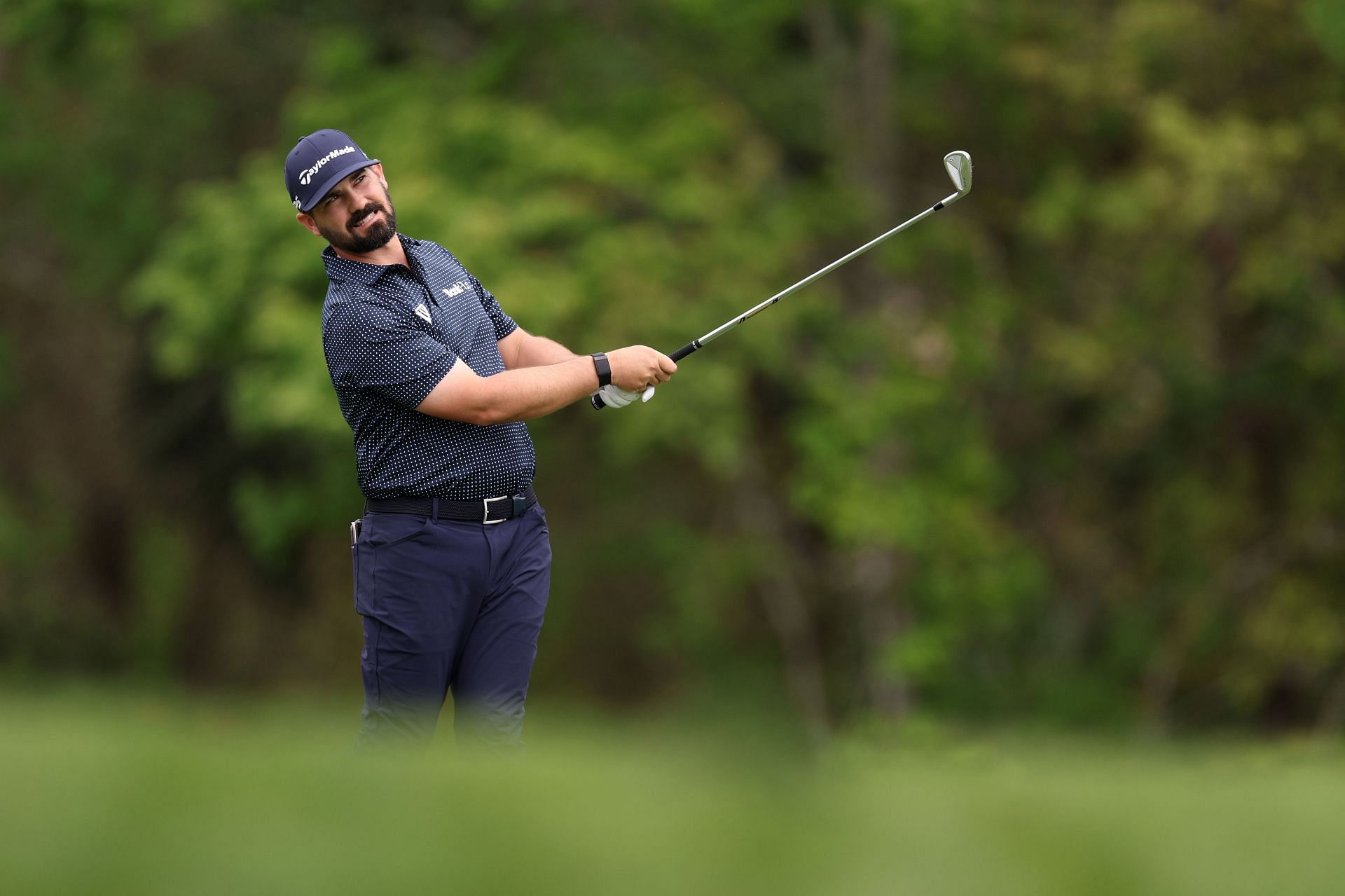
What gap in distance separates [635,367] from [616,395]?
145 mm

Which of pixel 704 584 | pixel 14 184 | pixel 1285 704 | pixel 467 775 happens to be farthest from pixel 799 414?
pixel 467 775

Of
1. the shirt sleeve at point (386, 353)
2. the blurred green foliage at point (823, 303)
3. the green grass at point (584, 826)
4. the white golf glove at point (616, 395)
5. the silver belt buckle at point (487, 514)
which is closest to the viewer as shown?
the green grass at point (584, 826)

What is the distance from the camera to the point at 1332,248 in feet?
44.1

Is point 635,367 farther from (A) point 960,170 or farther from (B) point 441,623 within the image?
(A) point 960,170

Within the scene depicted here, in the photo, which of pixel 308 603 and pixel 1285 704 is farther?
pixel 308 603

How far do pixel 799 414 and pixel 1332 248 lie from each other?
440 cm

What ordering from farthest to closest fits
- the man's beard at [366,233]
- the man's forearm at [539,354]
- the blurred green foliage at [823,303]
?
1. the blurred green foliage at [823,303]
2. the man's forearm at [539,354]
3. the man's beard at [366,233]

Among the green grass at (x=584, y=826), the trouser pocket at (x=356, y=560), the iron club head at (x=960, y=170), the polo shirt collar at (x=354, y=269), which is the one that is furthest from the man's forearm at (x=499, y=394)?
the iron club head at (x=960, y=170)

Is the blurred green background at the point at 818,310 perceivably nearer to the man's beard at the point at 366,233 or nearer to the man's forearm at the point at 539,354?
the man's forearm at the point at 539,354

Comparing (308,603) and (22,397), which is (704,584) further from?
(22,397)

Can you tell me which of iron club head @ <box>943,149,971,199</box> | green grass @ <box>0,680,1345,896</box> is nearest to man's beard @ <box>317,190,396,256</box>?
green grass @ <box>0,680,1345,896</box>

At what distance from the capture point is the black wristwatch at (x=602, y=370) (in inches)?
182

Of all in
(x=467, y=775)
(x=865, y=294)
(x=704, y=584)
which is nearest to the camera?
(x=467, y=775)

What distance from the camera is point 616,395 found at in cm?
477
